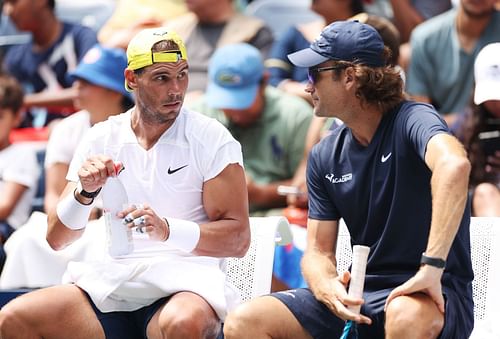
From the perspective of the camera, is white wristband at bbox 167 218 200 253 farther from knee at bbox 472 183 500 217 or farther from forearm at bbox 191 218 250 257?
knee at bbox 472 183 500 217

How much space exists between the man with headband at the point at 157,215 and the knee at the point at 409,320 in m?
0.77

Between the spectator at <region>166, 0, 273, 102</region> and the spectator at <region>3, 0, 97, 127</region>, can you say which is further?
the spectator at <region>3, 0, 97, 127</region>

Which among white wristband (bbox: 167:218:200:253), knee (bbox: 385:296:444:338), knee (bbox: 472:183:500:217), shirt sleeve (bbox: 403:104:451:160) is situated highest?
shirt sleeve (bbox: 403:104:451:160)

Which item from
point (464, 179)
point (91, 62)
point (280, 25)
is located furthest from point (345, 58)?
point (280, 25)

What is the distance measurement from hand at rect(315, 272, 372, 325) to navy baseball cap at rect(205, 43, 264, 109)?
99.9 inches

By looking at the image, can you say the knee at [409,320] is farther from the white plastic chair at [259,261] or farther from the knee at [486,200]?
the knee at [486,200]

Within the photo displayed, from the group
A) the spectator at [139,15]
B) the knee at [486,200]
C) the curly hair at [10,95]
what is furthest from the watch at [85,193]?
the spectator at [139,15]

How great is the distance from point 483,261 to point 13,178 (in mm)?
2964

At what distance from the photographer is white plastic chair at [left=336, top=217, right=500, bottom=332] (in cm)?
461

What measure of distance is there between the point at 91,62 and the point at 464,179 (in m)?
3.12

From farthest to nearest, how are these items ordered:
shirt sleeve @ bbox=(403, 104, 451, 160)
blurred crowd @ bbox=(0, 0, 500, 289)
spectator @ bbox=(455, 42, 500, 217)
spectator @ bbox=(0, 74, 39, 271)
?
spectator @ bbox=(0, 74, 39, 271)
blurred crowd @ bbox=(0, 0, 500, 289)
spectator @ bbox=(455, 42, 500, 217)
shirt sleeve @ bbox=(403, 104, 451, 160)

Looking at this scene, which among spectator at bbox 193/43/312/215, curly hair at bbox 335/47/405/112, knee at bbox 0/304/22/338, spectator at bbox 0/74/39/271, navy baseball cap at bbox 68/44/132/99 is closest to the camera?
curly hair at bbox 335/47/405/112

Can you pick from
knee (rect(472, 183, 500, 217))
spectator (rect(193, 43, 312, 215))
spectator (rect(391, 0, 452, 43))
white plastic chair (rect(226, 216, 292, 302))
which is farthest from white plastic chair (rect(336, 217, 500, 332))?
spectator (rect(391, 0, 452, 43))

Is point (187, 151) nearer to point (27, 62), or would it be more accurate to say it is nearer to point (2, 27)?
point (27, 62)
